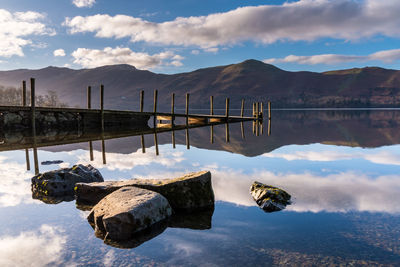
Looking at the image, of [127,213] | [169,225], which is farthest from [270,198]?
[127,213]

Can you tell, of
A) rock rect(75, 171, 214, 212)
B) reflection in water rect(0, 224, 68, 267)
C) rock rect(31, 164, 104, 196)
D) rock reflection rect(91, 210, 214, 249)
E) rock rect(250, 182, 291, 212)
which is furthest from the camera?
rock rect(31, 164, 104, 196)

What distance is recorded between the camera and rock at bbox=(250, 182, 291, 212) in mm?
7141

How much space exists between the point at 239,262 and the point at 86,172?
5.85 meters

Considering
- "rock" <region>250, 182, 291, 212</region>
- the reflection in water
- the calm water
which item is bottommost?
the reflection in water

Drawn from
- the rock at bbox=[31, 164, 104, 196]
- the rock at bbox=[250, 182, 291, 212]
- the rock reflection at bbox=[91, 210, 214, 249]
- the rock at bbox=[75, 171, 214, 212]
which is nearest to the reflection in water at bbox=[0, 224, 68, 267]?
the rock reflection at bbox=[91, 210, 214, 249]

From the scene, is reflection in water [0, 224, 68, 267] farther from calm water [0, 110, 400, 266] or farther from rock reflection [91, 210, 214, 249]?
rock reflection [91, 210, 214, 249]

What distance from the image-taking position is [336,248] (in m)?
5.16

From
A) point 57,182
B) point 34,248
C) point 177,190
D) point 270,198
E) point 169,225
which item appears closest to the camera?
point 34,248

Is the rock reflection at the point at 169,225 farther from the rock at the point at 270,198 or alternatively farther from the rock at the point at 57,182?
the rock at the point at 57,182

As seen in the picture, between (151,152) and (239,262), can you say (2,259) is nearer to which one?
(239,262)

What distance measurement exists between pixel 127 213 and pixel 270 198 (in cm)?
369

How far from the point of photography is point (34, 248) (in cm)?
530

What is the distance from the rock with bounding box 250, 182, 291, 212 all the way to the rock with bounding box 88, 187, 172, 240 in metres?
2.36

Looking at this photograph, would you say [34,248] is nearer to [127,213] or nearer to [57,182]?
[127,213]
